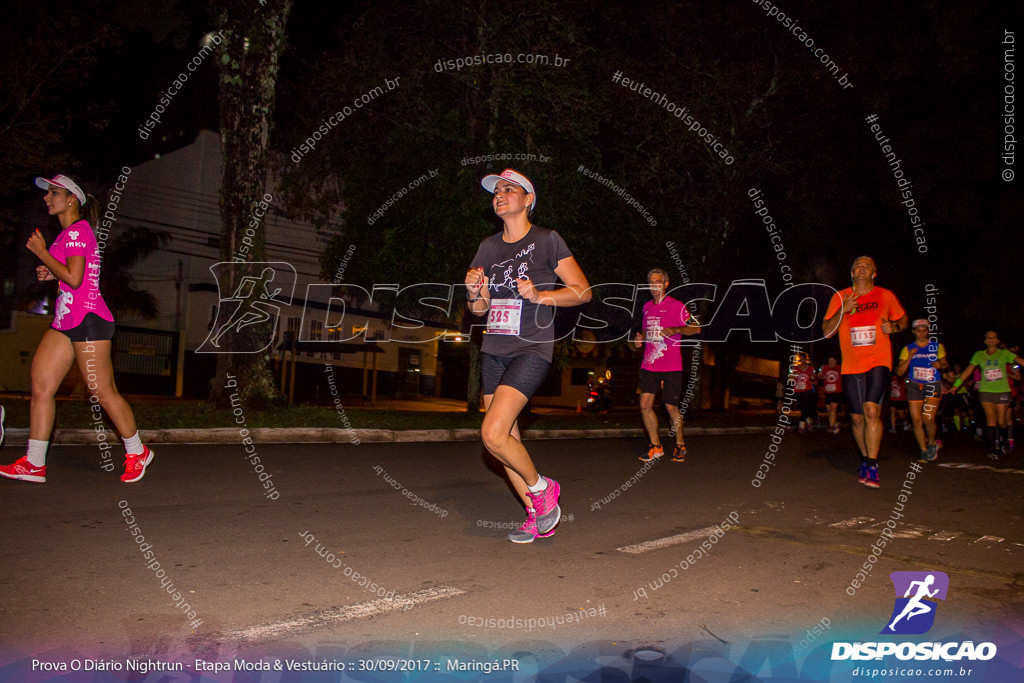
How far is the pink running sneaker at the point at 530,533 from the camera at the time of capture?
4.85 meters

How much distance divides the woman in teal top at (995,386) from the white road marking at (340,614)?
1109 cm

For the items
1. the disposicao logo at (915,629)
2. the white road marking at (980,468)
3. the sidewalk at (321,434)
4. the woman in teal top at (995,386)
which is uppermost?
the woman in teal top at (995,386)

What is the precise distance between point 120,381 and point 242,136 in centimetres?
1811

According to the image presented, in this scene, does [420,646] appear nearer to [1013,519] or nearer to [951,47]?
[1013,519]

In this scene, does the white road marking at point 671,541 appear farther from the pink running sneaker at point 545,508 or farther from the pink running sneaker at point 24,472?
the pink running sneaker at point 24,472

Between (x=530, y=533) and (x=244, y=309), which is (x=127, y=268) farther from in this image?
(x=530, y=533)

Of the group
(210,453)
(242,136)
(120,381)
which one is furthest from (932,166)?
(120,381)

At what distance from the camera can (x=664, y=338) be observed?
9352 millimetres

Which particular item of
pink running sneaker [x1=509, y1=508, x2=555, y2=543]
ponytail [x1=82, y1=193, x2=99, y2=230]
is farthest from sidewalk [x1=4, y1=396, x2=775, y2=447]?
pink running sneaker [x1=509, y1=508, x2=555, y2=543]

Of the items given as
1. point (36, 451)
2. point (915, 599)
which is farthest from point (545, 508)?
point (36, 451)

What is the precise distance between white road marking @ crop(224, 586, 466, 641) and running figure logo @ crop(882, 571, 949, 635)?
6.23 ft

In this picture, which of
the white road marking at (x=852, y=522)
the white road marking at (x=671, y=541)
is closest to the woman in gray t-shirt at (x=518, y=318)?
the white road marking at (x=671, y=541)

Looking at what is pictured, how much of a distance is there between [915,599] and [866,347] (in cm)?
477

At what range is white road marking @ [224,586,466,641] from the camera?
10.2 ft
